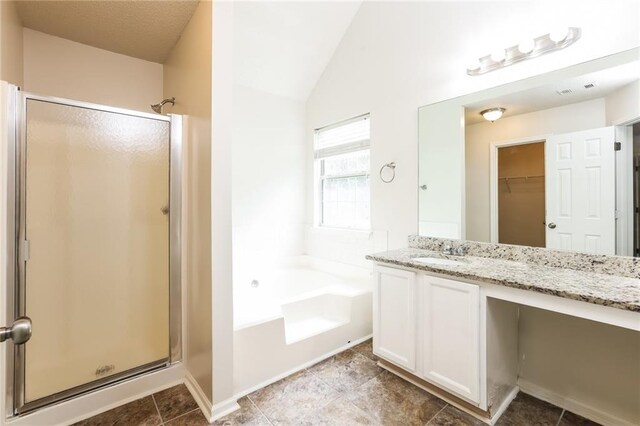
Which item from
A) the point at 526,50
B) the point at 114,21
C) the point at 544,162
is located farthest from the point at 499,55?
the point at 114,21

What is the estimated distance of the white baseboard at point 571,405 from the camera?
5.09ft

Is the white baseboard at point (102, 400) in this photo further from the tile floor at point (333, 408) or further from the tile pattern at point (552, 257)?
the tile pattern at point (552, 257)

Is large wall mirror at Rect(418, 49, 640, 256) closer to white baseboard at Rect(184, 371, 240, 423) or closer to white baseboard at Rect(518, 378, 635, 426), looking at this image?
white baseboard at Rect(518, 378, 635, 426)

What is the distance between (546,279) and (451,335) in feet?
1.94

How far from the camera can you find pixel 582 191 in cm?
167

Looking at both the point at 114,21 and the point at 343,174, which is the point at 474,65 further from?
the point at 114,21

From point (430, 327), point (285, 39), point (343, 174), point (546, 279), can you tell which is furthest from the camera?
point (343, 174)

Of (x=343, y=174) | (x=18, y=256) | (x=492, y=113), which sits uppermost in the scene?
(x=492, y=113)

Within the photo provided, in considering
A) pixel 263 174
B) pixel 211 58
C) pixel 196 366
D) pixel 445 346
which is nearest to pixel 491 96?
pixel 445 346

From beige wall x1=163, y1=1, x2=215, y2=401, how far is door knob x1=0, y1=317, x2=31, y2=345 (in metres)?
0.97

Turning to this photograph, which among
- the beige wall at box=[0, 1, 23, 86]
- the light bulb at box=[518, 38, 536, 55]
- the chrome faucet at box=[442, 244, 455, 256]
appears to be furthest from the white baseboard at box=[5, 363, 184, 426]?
the light bulb at box=[518, 38, 536, 55]

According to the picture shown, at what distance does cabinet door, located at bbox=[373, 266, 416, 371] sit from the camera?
1866 mm

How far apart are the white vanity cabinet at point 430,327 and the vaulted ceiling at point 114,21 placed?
226 cm

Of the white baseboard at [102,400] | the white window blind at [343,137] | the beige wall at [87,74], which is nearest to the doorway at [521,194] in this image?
the white window blind at [343,137]
